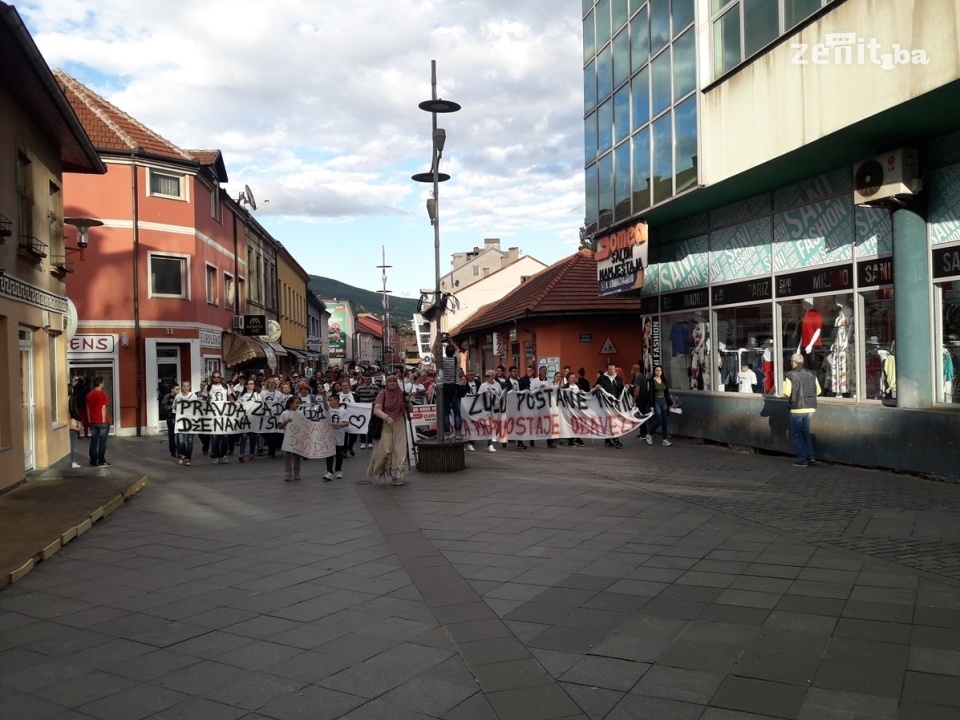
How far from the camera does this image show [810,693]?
14.5ft

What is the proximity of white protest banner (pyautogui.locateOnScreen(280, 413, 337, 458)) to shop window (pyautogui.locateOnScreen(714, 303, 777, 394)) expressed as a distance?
810 centimetres

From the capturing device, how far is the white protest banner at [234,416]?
1819 cm

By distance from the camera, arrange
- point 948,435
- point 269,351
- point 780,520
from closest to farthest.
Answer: point 780,520, point 948,435, point 269,351

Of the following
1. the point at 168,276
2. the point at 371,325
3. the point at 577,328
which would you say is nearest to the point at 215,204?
the point at 168,276

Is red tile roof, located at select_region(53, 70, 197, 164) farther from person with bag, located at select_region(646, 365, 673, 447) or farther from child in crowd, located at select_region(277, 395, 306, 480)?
person with bag, located at select_region(646, 365, 673, 447)

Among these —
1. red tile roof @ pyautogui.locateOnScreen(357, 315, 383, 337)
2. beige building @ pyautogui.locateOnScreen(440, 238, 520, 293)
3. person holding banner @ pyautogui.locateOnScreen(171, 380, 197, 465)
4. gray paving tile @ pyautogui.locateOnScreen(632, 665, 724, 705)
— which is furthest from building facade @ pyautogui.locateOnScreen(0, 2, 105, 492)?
red tile roof @ pyautogui.locateOnScreen(357, 315, 383, 337)

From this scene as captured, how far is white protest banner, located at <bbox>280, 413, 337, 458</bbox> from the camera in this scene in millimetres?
14258

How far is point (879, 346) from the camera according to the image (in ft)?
42.9

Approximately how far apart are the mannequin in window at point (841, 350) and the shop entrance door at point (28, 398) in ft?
43.7

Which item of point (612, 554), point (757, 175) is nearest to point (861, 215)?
point (757, 175)

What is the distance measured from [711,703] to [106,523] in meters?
8.21

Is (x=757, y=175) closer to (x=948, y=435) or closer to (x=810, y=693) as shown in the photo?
(x=948, y=435)

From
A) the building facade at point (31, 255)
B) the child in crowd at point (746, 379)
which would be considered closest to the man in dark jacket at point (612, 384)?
the child in crowd at point (746, 379)

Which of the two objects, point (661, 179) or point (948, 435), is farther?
point (661, 179)
